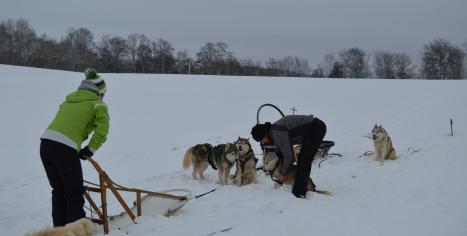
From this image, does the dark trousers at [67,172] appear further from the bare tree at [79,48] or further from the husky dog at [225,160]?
the bare tree at [79,48]

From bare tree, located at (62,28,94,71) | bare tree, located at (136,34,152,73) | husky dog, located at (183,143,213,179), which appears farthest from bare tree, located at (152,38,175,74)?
husky dog, located at (183,143,213,179)

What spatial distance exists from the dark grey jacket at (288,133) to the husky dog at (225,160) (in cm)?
138

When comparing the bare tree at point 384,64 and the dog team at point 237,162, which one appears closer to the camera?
the dog team at point 237,162

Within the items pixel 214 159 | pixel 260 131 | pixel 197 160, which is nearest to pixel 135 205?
pixel 260 131

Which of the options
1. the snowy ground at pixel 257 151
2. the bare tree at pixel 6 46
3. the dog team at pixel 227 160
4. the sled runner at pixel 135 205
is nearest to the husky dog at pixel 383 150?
the snowy ground at pixel 257 151

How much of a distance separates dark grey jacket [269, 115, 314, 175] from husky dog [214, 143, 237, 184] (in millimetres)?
→ 1378

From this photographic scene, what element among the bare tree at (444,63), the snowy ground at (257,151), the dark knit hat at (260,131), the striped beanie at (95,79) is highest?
the bare tree at (444,63)

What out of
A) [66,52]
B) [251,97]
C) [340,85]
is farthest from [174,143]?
[66,52]

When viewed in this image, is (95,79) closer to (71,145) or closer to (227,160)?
(71,145)

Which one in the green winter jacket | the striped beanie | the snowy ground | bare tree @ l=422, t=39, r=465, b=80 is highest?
bare tree @ l=422, t=39, r=465, b=80

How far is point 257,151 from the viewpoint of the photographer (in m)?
12.2

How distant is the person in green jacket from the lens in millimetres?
4227

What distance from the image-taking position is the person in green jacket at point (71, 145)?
13.9ft

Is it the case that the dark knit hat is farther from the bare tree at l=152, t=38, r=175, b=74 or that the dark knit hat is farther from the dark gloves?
the bare tree at l=152, t=38, r=175, b=74
